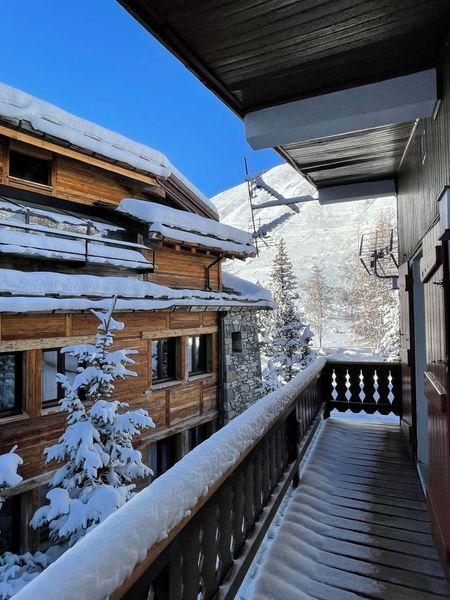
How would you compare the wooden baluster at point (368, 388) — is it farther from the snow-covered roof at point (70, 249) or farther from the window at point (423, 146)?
the snow-covered roof at point (70, 249)

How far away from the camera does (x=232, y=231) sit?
40.7 feet

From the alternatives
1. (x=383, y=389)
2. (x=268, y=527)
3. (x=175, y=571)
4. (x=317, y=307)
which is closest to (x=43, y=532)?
(x=268, y=527)

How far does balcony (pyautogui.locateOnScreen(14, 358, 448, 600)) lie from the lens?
3.90 feet

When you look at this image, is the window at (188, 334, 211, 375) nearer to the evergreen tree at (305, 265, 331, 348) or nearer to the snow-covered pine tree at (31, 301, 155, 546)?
the snow-covered pine tree at (31, 301, 155, 546)

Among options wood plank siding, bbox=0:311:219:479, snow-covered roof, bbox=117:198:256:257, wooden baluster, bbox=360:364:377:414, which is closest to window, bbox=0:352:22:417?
wood plank siding, bbox=0:311:219:479

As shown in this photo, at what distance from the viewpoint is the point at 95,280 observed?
7.80m

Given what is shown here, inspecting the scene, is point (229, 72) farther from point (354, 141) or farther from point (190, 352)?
point (190, 352)

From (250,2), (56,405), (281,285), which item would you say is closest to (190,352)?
(56,405)

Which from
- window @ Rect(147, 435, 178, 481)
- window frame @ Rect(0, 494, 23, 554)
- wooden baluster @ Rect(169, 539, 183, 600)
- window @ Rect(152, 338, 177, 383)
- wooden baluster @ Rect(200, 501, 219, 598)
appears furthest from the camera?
window @ Rect(152, 338, 177, 383)

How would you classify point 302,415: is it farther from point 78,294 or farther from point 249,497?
point 78,294

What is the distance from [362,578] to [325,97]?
351 centimetres

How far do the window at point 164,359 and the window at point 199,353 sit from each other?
751 millimetres

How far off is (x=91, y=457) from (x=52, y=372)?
2.45 m

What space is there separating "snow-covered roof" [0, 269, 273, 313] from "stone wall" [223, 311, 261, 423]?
2682 mm
